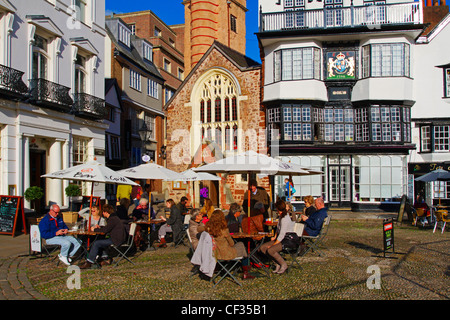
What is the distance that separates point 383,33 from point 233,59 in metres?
9.42

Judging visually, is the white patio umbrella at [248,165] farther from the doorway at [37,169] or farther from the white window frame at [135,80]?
the white window frame at [135,80]

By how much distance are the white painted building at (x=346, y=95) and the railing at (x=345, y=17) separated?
6cm

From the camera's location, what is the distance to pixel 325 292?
7.09 m

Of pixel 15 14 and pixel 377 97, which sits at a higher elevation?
pixel 15 14

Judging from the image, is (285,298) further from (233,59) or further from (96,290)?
(233,59)

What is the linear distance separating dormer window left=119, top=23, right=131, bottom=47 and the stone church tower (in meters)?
5.12

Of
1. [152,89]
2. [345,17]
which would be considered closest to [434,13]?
[345,17]

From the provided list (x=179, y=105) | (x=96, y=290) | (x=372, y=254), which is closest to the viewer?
(x=96, y=290)

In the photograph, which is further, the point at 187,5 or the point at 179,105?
the point at 187,5

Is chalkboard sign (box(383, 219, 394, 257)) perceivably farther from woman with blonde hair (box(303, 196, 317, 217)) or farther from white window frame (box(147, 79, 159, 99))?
white window frame (box(147, 79, 159, 99))

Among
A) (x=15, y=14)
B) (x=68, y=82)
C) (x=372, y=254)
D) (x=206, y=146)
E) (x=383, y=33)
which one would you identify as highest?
(x=383, y=33)

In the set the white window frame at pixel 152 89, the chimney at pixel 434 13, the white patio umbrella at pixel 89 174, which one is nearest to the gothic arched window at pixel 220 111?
the white window frame at pixel 152 89

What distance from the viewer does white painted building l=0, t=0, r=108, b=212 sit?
1511cm

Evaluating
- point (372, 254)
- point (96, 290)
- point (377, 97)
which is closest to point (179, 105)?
point (377, 97)
